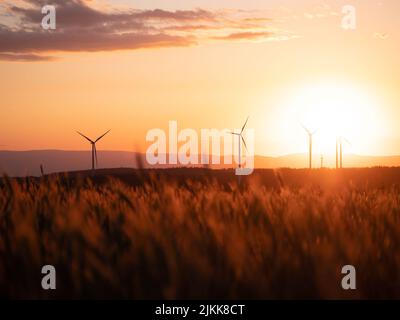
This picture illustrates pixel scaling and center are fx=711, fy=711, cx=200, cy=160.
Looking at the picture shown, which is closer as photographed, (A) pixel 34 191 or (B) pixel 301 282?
(B) pixel 301 282

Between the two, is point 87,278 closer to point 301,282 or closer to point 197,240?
point 197,240

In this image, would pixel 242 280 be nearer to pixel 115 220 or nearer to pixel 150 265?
pixel 150 265

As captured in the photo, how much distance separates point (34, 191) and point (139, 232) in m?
5.44

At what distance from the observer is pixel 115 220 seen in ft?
26.2

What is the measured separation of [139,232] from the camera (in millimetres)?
6734

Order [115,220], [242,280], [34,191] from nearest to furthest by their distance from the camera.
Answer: [242,280], [115,220], [34,191]

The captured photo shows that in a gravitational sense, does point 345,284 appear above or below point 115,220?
below

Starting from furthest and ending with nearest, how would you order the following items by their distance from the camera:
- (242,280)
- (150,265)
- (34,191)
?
(34,191)
(150,265)
(242,280)

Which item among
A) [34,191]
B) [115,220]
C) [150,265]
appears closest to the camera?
[150,265]

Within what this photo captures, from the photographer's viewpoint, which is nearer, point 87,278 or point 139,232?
point 87,278

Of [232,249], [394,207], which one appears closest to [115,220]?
[232,249]

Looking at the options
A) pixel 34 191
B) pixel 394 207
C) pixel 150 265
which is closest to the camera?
pixel 150 265
